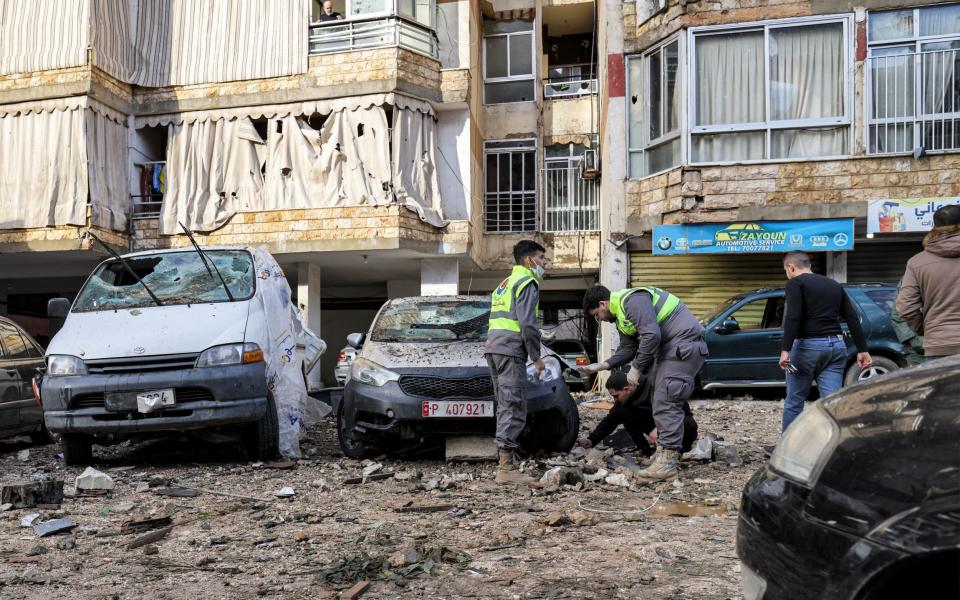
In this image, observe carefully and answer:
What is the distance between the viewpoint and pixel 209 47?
17516 mm

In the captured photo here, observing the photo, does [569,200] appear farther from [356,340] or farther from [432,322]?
[356,340]

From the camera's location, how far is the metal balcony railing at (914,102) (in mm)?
13336

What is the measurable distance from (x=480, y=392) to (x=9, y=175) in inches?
573

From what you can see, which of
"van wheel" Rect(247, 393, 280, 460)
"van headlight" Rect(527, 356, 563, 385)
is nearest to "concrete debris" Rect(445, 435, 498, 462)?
"van headlight" Rect(527, 356, 563, 385)

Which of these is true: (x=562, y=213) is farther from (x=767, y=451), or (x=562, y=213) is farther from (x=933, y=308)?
(x=933, y=308)

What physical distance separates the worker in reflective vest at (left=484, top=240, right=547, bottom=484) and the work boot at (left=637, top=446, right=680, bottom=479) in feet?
3.03

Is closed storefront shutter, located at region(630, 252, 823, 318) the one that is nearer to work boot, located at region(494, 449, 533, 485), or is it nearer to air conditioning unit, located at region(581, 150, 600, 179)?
air conditioning unit, located at region(581, 150, 600, 179)

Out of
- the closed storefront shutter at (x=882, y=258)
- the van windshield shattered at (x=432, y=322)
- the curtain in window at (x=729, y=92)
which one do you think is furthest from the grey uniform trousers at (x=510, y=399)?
the closed storefront shutter at (x=882, y=258)

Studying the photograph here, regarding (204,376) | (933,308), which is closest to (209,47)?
(204,376)

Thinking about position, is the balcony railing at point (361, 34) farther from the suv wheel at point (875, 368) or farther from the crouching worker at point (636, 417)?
the crouching worker at point (636, 417)

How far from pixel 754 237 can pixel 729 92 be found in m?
2.57

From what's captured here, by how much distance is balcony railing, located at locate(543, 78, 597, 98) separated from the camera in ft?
64.7

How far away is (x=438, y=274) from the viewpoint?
1800 cm

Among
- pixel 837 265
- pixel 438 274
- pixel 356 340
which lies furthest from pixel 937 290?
pixel 438 274
